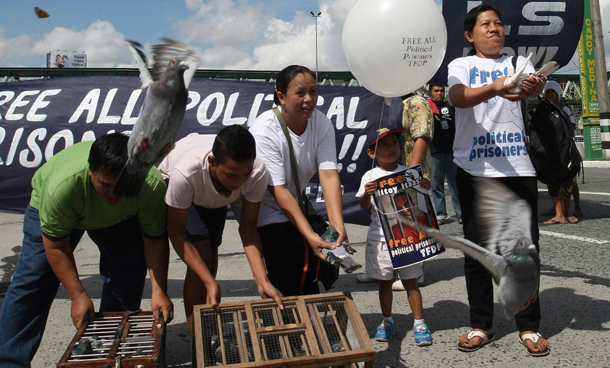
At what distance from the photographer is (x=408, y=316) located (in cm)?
409

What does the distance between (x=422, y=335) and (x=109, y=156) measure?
85.1 inches

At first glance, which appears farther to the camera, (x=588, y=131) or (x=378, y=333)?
(x=588, y=131)

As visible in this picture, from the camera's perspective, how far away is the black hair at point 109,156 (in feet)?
8.48

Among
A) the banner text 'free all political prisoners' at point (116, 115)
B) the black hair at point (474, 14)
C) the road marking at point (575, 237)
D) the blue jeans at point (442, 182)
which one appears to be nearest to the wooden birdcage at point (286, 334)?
the black hair at point (474, 14)

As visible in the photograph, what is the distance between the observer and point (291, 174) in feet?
10.8

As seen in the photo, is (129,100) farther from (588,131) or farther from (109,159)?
(588,131)

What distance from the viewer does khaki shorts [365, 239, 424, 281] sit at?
11.9ft

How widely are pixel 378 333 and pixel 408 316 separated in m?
0.52

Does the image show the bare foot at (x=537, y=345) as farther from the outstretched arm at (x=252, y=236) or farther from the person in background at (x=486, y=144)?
the outstretched arm at (x=252, y=236)

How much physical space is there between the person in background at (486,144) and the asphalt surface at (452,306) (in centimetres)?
17

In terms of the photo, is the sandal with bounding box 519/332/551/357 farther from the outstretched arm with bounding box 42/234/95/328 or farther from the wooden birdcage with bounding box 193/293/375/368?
the outstretched arm with bounding box 42/234/95/328

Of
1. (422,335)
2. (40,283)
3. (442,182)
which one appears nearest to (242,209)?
(40,283)

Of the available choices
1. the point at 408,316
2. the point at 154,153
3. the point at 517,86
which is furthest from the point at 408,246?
the point at 154,153

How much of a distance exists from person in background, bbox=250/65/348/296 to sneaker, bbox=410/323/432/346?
725mm
